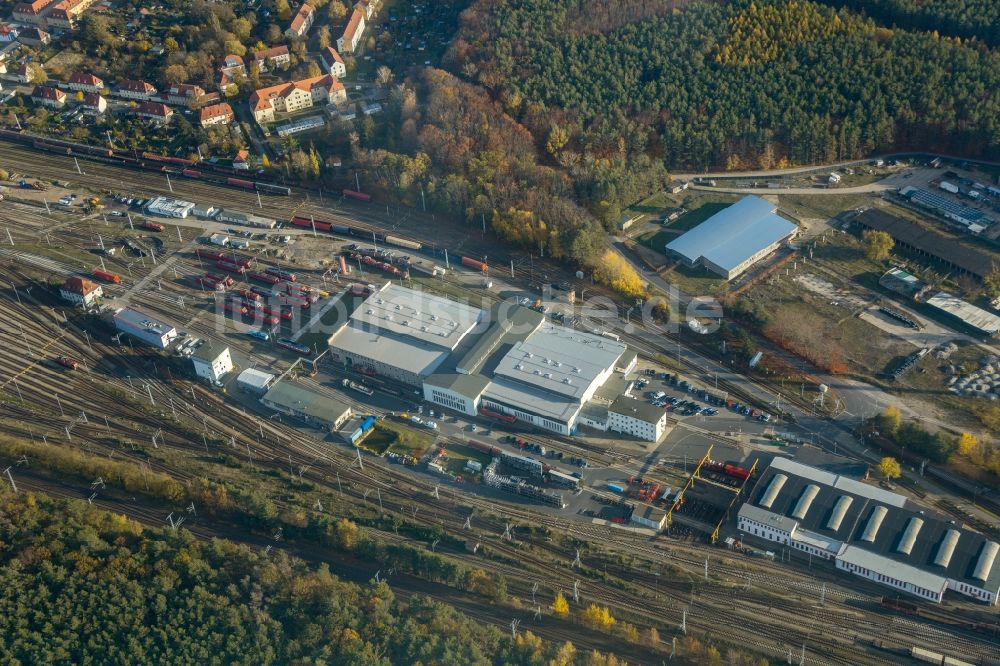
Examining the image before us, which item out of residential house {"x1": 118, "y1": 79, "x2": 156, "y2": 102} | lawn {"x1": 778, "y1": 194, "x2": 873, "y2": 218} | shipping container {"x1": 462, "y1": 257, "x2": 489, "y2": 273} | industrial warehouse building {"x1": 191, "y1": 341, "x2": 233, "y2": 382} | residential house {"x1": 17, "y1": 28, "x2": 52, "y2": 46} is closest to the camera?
industrial warehouse building {"x1": 191, "y1": 341, "x2": 233, "y2": 382}

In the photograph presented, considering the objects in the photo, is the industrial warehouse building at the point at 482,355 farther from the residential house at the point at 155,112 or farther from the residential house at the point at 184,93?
the residential house at the point at 184,93

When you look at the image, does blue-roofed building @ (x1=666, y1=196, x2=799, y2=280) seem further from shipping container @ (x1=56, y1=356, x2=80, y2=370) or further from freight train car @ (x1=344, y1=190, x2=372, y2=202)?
shipping container @ (x1=56, y1=356, x2=80, y2=370)

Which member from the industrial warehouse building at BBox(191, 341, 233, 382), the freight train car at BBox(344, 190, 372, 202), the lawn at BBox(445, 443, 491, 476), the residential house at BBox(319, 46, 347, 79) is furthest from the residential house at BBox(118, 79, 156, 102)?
the lawn at BBox(445, 443, 491, 476)

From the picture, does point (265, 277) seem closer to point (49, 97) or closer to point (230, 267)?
point (230, 267)

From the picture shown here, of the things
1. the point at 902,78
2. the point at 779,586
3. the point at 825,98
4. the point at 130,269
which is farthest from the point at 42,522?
the point at 902,78

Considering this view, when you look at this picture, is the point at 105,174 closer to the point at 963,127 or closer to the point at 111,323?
the point at 111,323

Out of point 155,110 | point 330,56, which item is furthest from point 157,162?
→ point 330,56
